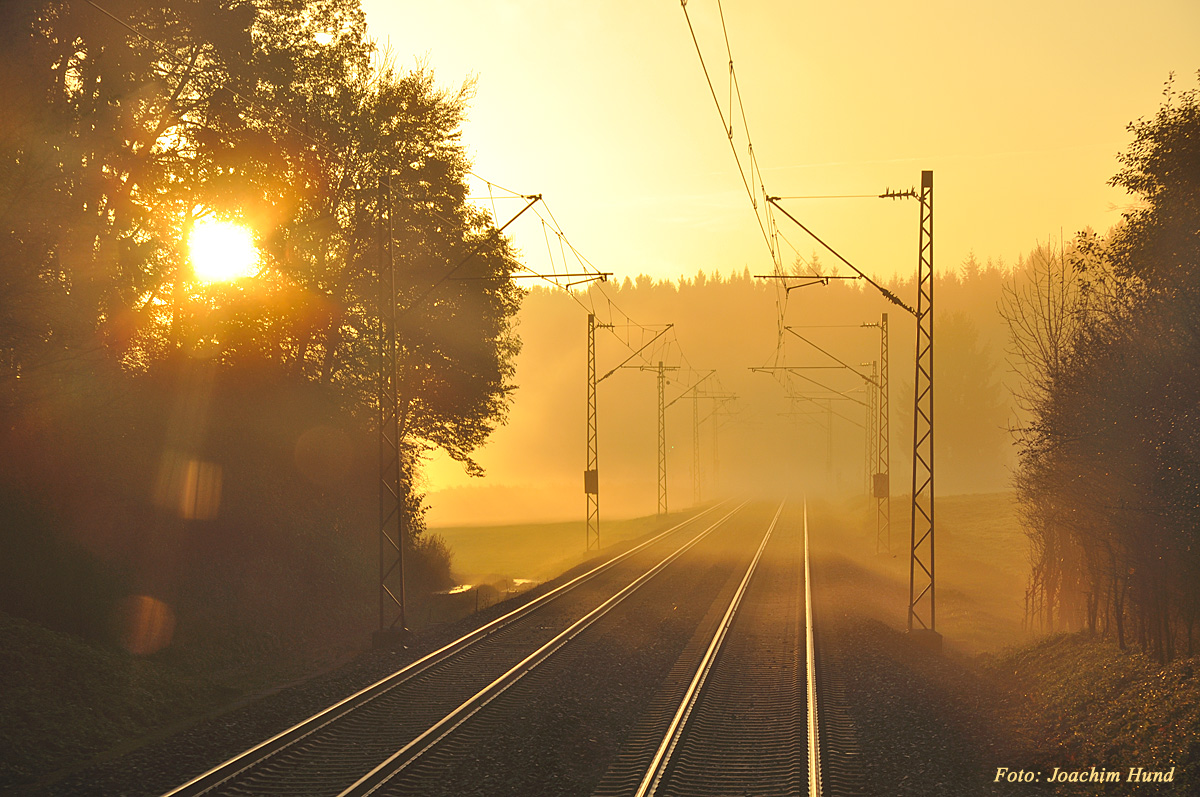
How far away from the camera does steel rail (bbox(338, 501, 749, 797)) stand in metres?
10.2

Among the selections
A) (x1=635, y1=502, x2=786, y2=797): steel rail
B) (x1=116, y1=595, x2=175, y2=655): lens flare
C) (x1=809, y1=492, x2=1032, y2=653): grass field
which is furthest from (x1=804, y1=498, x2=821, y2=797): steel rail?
(x1=116, y1=595, x2=175, y2=655): lens flare

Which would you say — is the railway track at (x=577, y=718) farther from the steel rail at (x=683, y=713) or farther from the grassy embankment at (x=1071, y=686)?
the grassy embankment at (x=1071, y=686)

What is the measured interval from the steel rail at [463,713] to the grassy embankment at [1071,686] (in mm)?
8132

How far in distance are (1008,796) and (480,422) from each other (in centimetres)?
2754

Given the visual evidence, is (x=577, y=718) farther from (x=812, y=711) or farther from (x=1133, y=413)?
(x=1133, y=413)

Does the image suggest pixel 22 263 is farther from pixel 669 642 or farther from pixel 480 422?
pixel 480 422

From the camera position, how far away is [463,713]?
13094 mm

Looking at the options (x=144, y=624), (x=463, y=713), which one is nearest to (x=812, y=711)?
(x=463, y=713)

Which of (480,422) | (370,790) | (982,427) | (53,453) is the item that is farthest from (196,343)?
(982,427)

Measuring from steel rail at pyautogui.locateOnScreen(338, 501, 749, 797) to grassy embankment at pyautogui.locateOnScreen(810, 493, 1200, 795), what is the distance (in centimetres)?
813

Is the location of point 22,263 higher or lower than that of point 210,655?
higher

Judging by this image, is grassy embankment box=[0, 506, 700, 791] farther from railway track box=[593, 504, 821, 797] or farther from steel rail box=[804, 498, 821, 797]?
steel rail box=[804, 498, 821, 797]

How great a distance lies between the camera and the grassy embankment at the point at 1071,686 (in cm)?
1020

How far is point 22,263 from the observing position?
15508mm
